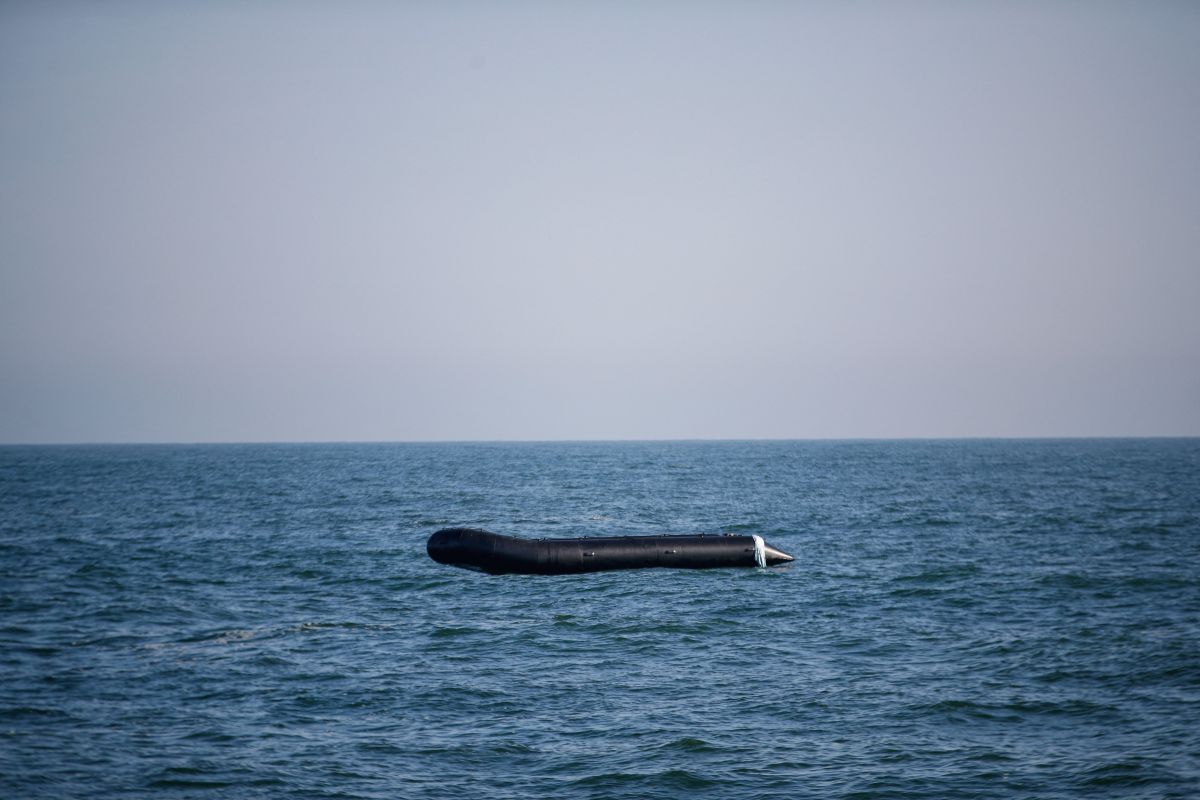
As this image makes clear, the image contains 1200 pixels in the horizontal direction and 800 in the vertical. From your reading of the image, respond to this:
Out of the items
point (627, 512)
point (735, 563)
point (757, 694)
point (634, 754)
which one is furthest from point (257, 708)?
point (627, 512)

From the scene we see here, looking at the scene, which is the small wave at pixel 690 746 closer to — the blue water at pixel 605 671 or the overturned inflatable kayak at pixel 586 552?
the blue water at pixel 605 671

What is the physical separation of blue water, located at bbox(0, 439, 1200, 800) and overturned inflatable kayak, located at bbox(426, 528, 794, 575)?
8613 mm

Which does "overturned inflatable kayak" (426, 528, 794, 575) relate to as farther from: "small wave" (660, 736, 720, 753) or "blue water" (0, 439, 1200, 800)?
"small wave" (660, 736, 720, 753)

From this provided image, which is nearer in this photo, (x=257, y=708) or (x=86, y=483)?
(x=257, y=708)

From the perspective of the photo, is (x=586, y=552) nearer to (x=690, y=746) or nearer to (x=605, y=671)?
(x=690, y=746)

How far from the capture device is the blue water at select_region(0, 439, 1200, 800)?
26.7 metres

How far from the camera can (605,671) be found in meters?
36.1

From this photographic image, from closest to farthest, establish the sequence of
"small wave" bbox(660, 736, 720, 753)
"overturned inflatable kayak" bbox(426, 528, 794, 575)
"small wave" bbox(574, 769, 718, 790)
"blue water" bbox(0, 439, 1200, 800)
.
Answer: "overturned inflatable kayak" bbox(426, 528, 794, 575)
"small wave" bbox(574, 769, 718, 790)
"blue water" bbox(0, 439, 1200, 800)
"small wave" bbox(660, 736, 720, 753)

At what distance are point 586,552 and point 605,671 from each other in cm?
1741

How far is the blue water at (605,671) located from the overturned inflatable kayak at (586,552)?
339 inches

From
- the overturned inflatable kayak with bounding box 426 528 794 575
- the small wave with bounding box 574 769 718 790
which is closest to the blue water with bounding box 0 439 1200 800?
the small wave with bounding box 574 769 718 790

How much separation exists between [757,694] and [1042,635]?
1556 cm

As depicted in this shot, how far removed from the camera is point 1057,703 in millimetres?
31812

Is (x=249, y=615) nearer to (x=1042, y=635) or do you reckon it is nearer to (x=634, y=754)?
(x=634, y=754)
